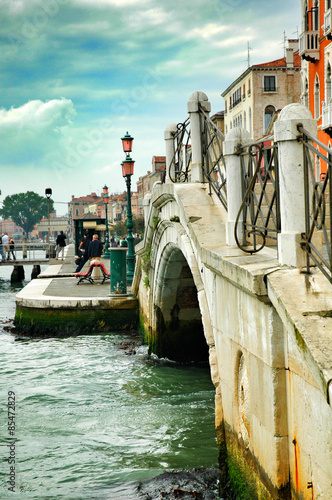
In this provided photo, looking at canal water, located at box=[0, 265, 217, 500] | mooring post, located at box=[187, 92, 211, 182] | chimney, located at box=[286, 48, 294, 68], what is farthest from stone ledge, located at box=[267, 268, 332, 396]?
chimney, located at box=[286, 48, 294, 68]

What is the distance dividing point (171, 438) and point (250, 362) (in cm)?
290

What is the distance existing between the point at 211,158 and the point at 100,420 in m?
3.43

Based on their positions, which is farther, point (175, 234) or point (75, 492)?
point (175, 234)

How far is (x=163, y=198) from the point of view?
8.30m

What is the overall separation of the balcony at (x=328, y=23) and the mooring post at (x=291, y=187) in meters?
20.6

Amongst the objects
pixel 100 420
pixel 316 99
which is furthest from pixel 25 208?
pixel 100 420

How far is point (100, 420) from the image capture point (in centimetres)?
741

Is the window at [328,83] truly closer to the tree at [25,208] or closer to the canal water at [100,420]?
the canal water at [100,420]

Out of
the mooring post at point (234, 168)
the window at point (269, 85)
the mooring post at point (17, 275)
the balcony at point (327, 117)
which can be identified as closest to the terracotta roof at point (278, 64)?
the window at point (269, 85)

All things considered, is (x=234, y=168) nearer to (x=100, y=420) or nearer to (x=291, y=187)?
(x=291, y=187)

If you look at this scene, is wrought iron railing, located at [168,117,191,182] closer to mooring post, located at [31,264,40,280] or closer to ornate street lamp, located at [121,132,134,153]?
ornate street lamp, located at [121,132,134,153]

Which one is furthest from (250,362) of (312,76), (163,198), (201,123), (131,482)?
(312,76)

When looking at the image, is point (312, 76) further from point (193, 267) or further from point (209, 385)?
point (193, 267)

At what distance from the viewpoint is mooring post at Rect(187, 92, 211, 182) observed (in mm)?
7023
